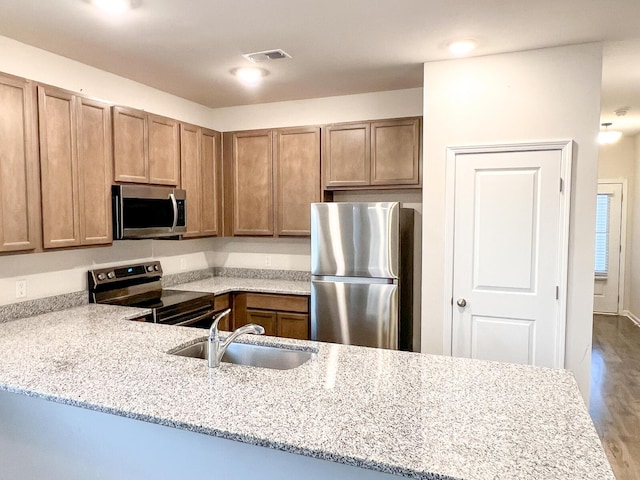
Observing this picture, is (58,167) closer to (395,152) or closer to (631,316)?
(395,152)

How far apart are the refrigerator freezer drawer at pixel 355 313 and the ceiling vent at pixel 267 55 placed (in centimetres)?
172

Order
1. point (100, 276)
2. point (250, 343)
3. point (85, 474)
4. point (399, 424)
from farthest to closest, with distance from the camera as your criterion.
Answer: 1. point (100, 276)
2. point (250, 343)
3. point (85, 474)
4. point (399, 424)

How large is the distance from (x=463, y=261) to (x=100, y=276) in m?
2.67

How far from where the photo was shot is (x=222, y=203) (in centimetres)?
432

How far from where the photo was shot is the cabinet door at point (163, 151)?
3.45m

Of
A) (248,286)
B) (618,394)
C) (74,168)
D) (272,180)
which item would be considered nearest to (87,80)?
(74,168)

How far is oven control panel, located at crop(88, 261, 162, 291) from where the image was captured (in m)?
3.27

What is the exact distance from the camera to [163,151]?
3574mm

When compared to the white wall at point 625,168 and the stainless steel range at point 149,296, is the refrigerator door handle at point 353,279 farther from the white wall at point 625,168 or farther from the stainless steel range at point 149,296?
the white wall at point 625,168

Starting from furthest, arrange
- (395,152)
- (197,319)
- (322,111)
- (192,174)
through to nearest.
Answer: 1. (322,111)
2. (192,174)
3. (395,152)
4. (197,319)

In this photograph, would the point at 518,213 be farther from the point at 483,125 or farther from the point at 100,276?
the point at 100,276

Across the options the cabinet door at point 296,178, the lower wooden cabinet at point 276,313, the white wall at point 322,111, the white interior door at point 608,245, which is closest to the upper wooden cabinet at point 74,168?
the lower wooden cabinet at point 276,313

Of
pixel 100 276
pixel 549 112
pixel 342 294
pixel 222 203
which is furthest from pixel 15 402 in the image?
pixel 549 112

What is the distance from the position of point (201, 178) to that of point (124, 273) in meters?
1.09
